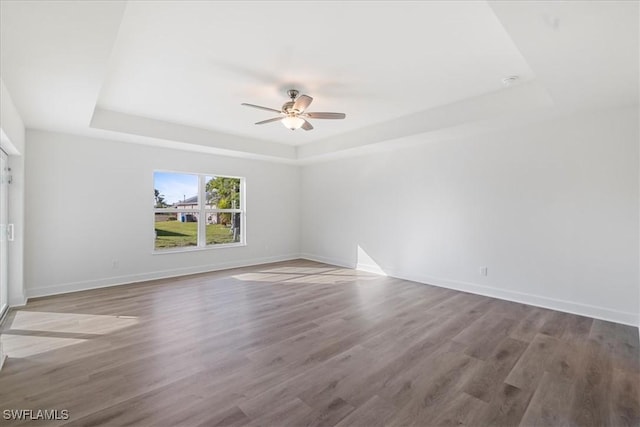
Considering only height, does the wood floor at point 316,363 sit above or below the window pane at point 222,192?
below

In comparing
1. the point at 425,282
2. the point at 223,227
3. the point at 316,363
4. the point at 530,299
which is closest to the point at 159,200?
the point at 223,227

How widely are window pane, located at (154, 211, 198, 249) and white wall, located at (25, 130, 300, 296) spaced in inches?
9.3

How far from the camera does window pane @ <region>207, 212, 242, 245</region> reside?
6305 millimetres

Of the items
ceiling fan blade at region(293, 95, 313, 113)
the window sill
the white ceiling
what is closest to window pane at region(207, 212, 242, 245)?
the window sill

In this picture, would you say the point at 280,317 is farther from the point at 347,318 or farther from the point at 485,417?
the point at 485,417

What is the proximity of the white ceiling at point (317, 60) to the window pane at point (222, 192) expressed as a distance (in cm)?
187

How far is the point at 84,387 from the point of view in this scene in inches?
84.0

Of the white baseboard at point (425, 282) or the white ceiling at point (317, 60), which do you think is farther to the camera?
the white baseboard at point (425, 282)

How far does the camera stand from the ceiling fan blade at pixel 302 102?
10.4ft

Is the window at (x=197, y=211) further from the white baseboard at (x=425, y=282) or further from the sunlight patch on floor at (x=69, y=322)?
the sunlight patch on floor at (x=69, y=322)

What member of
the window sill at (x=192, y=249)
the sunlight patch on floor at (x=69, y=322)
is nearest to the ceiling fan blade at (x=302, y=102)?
the sunlight patch on floor at (x=69, y=322)

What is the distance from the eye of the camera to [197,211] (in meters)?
6.07

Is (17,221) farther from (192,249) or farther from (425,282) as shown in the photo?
(425,282)

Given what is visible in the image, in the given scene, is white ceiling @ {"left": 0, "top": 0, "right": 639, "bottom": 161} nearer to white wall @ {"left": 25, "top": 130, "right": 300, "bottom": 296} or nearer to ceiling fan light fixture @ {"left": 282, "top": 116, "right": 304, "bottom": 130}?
ceiling fan light fixture @ {"left": 282, "top": 116, "right": 304, "bottom": 130}
